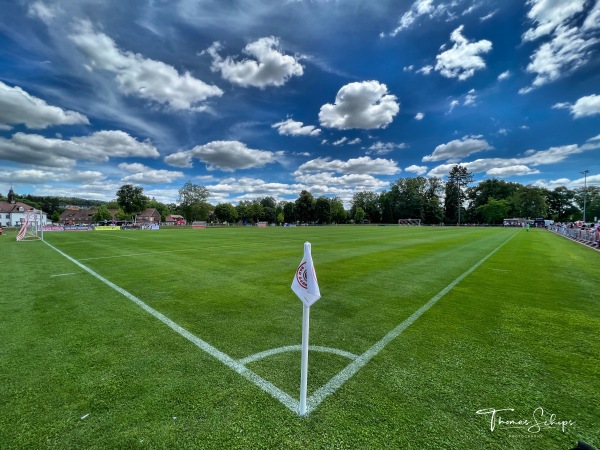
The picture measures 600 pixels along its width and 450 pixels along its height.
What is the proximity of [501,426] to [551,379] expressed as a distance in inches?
49.5

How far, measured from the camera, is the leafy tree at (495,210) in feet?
298

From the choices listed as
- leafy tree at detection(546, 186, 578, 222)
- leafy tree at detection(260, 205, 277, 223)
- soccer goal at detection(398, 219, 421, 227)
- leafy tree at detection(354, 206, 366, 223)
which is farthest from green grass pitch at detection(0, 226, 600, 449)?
leafy tree at detection(546, 186, 578, 222)

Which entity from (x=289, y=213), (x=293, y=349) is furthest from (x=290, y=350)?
(x=289, y=213)

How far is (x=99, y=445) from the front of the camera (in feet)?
7.07

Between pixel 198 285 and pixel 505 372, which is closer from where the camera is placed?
pixel 505 372

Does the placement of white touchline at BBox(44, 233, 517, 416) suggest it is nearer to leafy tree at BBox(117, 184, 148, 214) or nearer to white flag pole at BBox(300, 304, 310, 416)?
white flag pole at BBox(300, 304, 310, 416)

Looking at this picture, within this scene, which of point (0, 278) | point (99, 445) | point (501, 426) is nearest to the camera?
point (99, 445)

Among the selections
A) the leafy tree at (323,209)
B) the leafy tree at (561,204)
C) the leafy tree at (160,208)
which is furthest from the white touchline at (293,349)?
the leafy tree at (160,208)

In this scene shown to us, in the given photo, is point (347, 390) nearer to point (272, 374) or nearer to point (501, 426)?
point (272, 374)

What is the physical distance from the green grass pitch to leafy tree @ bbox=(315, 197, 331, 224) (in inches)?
4273

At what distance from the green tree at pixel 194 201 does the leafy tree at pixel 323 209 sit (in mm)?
44739

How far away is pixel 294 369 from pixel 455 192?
389ft

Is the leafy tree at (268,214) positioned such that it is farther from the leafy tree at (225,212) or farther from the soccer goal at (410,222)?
the soccer goal at (410,222)

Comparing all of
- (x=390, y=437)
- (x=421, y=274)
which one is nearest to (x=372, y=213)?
(x=421, y=274)
